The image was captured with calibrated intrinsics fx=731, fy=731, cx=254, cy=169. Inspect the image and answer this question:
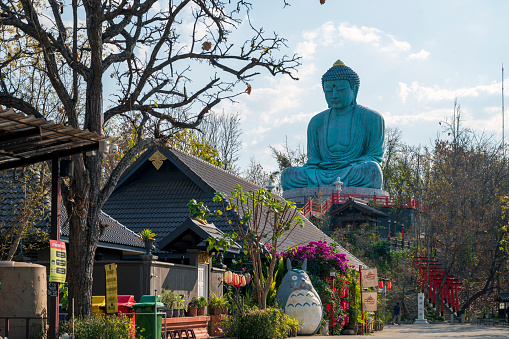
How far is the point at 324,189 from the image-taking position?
52.8 meters

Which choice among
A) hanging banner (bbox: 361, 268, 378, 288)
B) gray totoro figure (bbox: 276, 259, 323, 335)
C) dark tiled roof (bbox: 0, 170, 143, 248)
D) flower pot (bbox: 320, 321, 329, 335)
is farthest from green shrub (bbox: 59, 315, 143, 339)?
hanging banner (bbox: 361, 268, 378, 288)

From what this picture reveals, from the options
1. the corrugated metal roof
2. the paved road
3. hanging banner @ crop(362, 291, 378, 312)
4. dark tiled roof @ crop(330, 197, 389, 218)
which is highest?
dark tiled roof @ crop(330, 197, 389, 218)

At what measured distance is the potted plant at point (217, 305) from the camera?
66.4ft

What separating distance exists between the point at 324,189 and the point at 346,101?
7.63 meters

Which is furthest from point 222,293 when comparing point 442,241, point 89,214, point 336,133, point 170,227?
point 336,133

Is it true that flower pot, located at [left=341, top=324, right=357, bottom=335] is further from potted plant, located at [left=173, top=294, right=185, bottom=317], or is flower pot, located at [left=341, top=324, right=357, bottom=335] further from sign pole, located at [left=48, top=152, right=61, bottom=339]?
sign pole, located at [left=48, top=152, right=61, bottom=339]

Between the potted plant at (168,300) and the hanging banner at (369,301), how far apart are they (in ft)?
31.1

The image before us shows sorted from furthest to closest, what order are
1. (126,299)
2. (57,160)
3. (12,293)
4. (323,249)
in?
(323,249)
(126,299)
(12,293)
(57,160)

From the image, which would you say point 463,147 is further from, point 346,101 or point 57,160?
point 57,160

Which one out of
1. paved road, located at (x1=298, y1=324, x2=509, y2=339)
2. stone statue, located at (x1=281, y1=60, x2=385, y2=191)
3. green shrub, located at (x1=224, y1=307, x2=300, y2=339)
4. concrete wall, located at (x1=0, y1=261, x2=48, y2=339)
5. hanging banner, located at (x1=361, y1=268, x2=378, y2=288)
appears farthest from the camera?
stone statue, located at (x1=281, y1=60, x2=385, y2=191)

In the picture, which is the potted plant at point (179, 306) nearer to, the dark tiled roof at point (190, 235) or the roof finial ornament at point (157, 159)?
the dark tiled roof at point (190, 235)

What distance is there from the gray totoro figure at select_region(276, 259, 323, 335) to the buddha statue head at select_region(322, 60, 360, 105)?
35.8 m

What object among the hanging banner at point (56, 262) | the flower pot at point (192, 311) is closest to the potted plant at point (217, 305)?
the flower pot at point (192, 311)

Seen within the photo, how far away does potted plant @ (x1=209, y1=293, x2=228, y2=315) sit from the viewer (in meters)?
20.2
